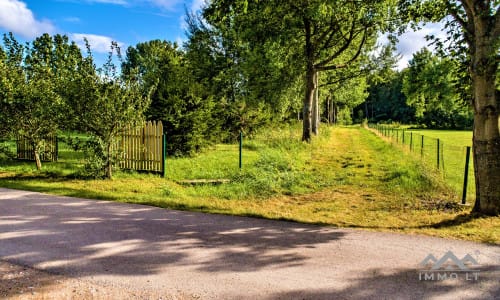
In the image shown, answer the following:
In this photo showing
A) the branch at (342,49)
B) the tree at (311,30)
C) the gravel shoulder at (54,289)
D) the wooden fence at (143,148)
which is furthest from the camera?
the branch at (342,49)

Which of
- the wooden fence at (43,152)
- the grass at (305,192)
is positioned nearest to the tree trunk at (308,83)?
the grass at (305,192)

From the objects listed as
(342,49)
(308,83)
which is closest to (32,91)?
(308,83)

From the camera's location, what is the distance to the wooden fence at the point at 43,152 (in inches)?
589

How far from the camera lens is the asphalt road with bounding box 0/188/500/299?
3.97m

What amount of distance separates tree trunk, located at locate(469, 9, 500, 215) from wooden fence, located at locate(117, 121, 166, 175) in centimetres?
962

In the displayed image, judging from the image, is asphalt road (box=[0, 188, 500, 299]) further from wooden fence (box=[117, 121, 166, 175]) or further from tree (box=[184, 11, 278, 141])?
tree (box=[184, 11, 278, 141])

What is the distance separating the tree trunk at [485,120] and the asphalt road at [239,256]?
2.39 metres

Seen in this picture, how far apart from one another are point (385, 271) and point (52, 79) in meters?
13.6

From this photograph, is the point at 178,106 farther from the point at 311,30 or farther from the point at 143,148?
the point at 311,30

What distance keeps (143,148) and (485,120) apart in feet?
35.1

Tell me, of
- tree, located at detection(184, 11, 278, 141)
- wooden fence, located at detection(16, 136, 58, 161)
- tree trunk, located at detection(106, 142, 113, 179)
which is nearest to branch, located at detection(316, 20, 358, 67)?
tree, located at detection(184, 11, 278, 141)

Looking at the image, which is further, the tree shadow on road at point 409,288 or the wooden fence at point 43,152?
the wooden fence at point 43,152

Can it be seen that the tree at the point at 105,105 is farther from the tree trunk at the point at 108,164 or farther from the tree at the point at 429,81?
the tree at the point at 429,81

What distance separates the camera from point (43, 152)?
575 inches
